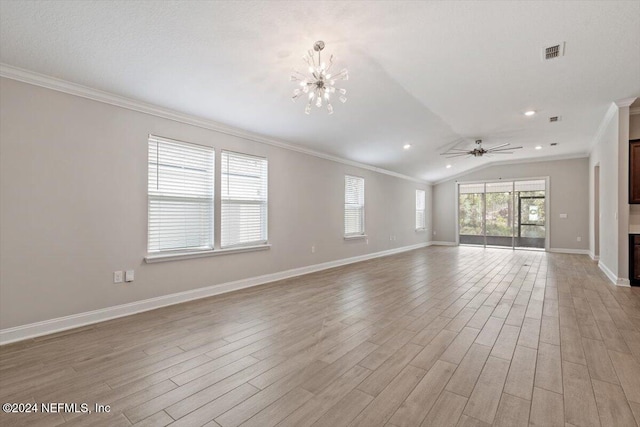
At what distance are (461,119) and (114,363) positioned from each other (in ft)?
18.9

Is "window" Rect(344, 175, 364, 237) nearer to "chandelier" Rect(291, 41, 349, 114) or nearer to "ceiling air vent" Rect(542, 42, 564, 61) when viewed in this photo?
"chandelier" Rect(291, 41, 349, 114)

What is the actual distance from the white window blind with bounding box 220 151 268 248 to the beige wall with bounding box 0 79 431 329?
10.6 inches

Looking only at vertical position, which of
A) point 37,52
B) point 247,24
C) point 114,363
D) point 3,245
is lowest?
point 114,363

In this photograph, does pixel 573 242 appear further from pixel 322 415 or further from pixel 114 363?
pixel 114 363

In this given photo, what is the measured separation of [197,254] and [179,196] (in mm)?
831

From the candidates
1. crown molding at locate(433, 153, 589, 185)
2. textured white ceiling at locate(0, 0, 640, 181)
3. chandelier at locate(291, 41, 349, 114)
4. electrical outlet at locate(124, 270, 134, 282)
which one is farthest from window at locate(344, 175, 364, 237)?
crown molding at locate(433, 153, 589, 185)

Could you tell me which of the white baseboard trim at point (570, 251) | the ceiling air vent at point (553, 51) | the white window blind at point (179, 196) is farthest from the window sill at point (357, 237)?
the white baseboard trim at point (570, 251)

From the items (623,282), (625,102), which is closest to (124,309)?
(623,282)

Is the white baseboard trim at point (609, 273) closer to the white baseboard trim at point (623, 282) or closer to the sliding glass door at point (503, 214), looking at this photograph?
the white baseboard trim at point (623, 282)

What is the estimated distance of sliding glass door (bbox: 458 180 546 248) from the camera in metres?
9.18

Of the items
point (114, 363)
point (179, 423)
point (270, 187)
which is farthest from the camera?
point (270, 187)

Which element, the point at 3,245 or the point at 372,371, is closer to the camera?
the point at 372,371

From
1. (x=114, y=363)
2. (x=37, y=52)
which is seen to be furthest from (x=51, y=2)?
(x=114, y=363)

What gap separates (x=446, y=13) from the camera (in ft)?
8.01
